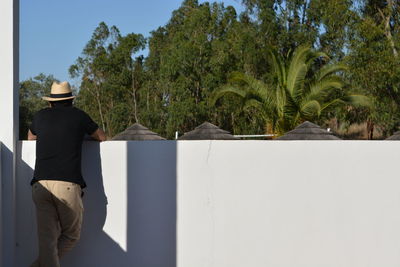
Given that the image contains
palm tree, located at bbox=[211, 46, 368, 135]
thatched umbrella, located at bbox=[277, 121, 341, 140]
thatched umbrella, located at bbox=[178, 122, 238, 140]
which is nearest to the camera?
thatched umbrella, located at bbox=[277, 121, 341, 140]

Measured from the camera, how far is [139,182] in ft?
14.5

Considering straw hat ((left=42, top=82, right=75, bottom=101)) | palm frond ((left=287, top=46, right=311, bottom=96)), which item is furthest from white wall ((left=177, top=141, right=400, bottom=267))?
palm frond ((left=287, top=46, right=311, bottom=96))

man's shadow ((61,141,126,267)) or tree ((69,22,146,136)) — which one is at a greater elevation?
tree ((69,22,146,136))

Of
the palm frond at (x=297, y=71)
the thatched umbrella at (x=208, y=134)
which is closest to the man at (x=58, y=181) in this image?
the thatched umbrella at (x=208, y=134)

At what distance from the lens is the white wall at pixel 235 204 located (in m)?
4.29

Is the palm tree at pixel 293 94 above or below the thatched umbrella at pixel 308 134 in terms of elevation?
above

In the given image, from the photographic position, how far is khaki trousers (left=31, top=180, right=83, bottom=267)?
4125 mm

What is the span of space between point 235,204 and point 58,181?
1253 mm

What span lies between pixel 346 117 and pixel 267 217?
73.1ft

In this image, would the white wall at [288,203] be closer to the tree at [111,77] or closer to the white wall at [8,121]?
the white wall at [8,121]

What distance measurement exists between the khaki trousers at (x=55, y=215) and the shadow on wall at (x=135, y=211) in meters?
0.27

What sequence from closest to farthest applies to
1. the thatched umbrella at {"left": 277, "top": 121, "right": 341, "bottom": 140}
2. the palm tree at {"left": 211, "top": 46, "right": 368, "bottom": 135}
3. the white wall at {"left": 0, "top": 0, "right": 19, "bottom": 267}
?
the white wall at {"left": 0, "top": 0, "right": 19, "bottom": 267} < the thatched umbrella at {"left": 277, "top": 121, "right": 341, "bottom": 140} < the palm tree at {"left": 211, "top": 46, "right": 368, "bottom": 135}

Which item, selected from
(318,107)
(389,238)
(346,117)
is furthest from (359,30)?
(389,238)

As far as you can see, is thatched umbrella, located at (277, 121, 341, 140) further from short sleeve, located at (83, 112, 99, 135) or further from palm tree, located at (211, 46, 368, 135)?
palm tree, located at (211, 46, 368, 135)
